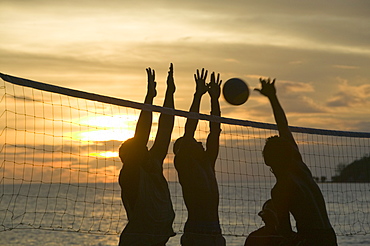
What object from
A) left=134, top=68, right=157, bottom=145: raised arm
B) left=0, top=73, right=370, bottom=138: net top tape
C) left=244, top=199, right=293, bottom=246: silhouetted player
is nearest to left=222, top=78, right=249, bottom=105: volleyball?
left=0, top=73, right=370, bottom=138: net top tape

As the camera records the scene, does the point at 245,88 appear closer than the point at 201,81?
No

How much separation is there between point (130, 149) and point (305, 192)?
223 cm

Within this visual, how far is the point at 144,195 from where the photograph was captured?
7371 mm

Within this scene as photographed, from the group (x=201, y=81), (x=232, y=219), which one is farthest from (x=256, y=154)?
(x=232, y=219)

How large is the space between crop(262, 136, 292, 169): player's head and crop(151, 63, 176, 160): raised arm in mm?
1788

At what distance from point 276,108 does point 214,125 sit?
161cm

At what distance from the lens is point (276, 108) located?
6809 mm

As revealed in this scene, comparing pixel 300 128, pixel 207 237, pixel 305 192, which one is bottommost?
pixel 207 237

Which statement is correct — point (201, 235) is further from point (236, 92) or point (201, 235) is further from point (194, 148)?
point (236, 92)

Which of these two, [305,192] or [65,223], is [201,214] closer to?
[305,192]

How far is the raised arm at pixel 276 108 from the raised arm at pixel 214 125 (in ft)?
4.06

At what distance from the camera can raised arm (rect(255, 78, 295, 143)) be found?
667 centimetres

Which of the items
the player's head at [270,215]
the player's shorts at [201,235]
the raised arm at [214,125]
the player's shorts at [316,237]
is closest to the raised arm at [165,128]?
the raised arm at [214,125]

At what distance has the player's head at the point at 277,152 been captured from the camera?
6230 mm
